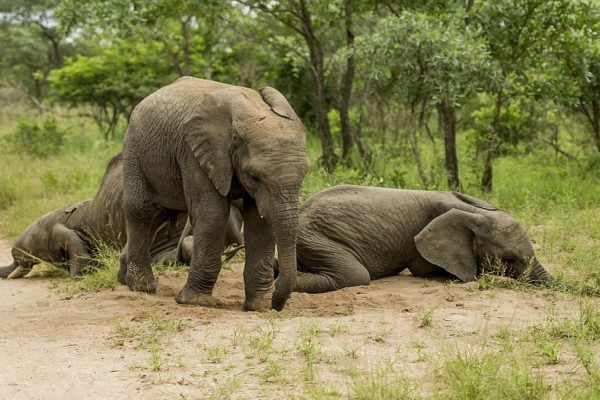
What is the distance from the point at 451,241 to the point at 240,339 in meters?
2.57

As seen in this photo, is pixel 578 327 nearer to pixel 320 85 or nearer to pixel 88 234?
pixel 88 234

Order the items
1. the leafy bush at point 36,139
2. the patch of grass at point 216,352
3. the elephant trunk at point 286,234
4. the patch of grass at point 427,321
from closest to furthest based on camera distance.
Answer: the patch of grass at point 216,352 → the patch of grass at point 427,321 → the elephant trunk at point 286,234 → the leafy bush at point 36,139

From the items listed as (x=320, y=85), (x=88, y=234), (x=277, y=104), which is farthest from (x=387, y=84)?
(x=277, y=104)

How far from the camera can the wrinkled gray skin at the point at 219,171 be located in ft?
20.6

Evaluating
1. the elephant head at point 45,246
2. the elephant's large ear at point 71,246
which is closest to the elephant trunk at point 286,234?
the elephant's large ear at point 71,246

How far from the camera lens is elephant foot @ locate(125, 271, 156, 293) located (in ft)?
25.2

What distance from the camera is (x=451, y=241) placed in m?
7.73

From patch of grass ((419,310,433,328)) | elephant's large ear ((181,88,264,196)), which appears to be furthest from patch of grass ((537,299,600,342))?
elephant's large ear ((181,88,264,196))

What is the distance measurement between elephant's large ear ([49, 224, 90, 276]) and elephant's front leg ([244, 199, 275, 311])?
242cm

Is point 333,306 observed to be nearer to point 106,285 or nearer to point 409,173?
point 106,285

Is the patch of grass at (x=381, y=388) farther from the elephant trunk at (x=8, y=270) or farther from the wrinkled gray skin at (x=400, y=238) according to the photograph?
the elephant trunk at (x=8, y=270)

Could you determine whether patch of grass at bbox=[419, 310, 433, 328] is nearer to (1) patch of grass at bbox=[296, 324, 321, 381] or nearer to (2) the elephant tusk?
(1) patch of grass at bbox=[296, 324, 321, 381]

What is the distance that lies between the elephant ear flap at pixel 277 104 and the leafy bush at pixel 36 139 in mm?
11529

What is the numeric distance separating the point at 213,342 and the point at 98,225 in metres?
3.82
